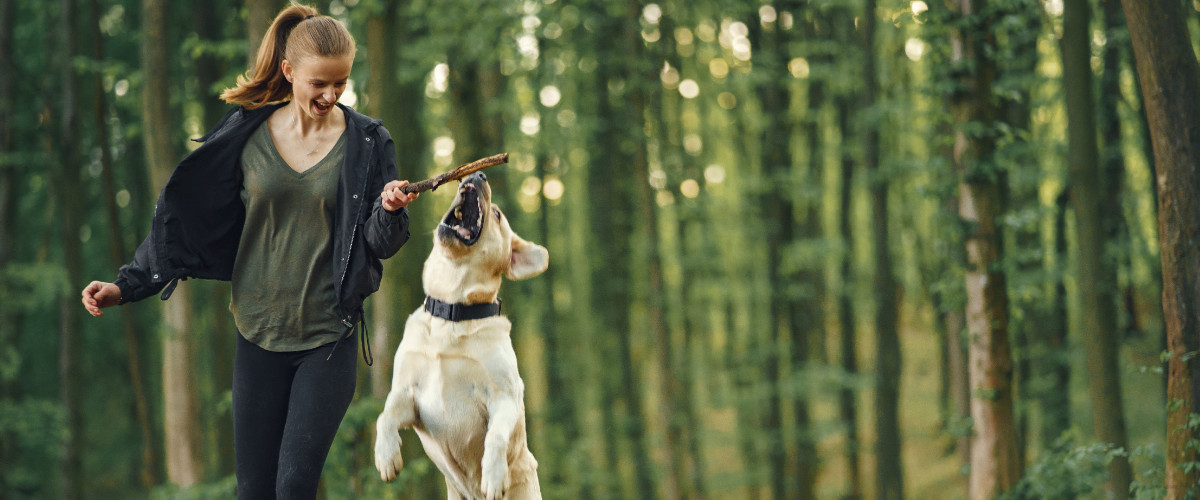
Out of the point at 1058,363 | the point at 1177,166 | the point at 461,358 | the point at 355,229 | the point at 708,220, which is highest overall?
the point at 708,220

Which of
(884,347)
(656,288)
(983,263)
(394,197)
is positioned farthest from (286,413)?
(656,288)

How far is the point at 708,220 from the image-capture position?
64.4 feet

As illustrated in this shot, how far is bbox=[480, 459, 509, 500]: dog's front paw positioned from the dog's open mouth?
82 cm

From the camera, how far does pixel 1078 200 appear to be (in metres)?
7.36

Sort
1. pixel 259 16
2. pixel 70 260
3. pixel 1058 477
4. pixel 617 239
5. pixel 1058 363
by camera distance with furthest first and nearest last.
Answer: pixel 617 239 < pixel 1058 363 < pixel 70 260 < pixel 1058 477 < pixel 259 16

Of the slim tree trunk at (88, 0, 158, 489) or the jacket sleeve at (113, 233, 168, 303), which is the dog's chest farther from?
the slim tree trunk at (88, 0, 158, 489)

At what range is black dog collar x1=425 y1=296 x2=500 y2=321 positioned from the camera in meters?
3.96

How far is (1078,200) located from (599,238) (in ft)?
39.4

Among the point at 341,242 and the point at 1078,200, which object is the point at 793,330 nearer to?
the point at 1078,200

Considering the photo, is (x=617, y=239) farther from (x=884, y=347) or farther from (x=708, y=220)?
(x=884, y=347)

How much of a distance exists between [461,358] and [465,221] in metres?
0.51

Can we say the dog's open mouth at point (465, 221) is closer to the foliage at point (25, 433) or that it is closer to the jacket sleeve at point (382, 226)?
the jacket sleeve at point (382, 226)

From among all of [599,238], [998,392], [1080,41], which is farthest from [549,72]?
[1080,41]

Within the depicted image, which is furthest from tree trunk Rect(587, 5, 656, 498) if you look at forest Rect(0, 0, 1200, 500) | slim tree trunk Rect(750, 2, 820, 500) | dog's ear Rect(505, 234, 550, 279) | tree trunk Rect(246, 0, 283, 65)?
dog's ear Rect(505, 234, 550, 279)
